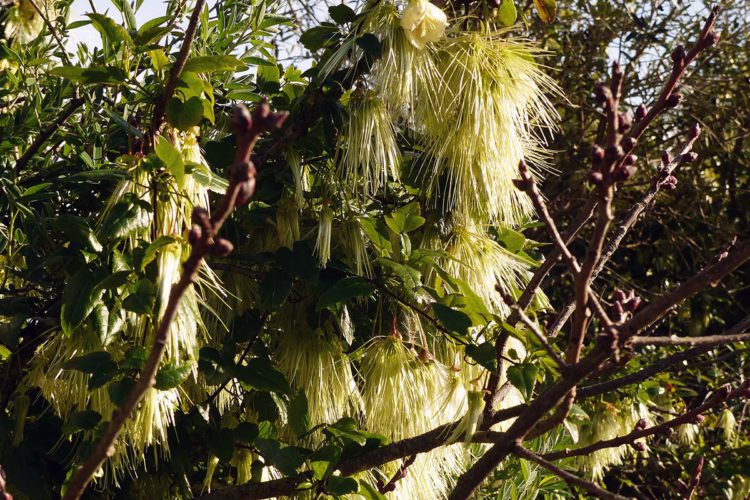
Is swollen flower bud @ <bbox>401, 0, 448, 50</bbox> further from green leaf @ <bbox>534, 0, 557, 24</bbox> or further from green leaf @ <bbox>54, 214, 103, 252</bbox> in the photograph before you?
green leaf @ <bbox>54, 214, 103, 252</bbox>

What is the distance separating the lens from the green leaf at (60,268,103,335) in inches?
38.8

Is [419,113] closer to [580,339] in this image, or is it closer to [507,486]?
[580,339]

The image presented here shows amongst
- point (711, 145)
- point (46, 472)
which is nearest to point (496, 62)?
point (46, 472)

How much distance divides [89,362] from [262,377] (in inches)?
9.4

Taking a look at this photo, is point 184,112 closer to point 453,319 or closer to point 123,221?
point 123,221

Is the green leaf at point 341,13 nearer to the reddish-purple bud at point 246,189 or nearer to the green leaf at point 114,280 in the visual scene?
the green leaf at point 114,280

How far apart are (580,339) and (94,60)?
36.9 inches

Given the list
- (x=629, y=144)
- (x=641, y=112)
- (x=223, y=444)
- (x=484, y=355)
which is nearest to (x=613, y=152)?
(x=629, y=144)

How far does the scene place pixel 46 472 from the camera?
47.8 inches

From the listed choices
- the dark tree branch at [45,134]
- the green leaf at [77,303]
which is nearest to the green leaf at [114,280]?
the green leaf at [77,303]

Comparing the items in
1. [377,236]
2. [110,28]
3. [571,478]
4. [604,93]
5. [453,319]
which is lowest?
[571,478]

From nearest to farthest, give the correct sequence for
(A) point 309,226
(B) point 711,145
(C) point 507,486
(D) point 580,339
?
(D) point 580,339
(A) point 309,226
(C) point 507,486
(B) point 711,145

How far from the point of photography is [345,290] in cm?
111

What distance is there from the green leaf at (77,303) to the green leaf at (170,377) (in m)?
0.12
